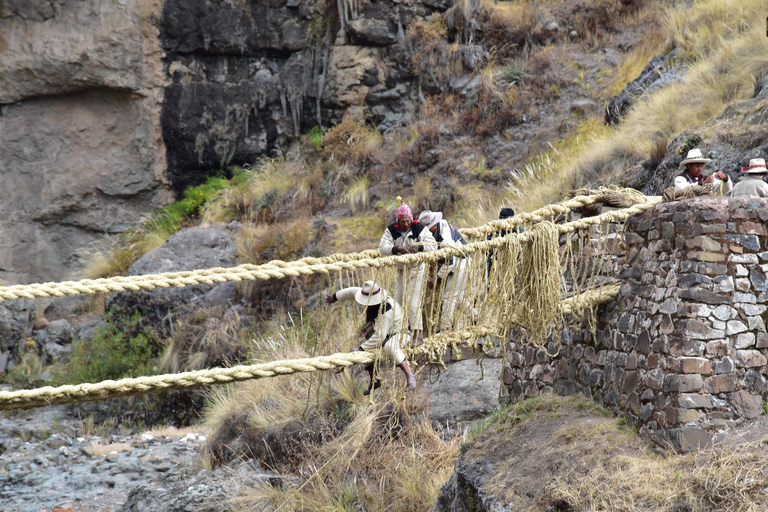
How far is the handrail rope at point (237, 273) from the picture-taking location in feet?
10.9

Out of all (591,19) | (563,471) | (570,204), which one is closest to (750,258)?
(570,204)

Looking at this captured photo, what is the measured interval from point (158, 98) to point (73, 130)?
1783mm

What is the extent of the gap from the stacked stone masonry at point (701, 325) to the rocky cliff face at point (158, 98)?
34.7ft

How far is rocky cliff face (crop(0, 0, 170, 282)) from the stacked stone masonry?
12.3m

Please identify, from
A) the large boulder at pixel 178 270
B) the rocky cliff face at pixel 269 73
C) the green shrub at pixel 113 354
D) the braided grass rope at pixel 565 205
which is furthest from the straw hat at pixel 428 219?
the rocky cliff face at pixel 269 73

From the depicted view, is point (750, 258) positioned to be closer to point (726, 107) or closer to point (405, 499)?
point (405, 499)

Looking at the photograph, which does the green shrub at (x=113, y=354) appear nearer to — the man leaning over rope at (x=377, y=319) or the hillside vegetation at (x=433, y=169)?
the hillside vegetation at (x=433, y=169)

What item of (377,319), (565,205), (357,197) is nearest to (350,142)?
(357,197)

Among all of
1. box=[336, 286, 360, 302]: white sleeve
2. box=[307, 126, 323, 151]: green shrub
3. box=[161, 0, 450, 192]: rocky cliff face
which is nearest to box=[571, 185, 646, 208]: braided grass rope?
box=[336, 286, 360, 302]: white sleeve

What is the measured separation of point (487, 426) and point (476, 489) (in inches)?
29.9

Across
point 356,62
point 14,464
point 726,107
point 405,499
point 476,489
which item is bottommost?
point 14,464

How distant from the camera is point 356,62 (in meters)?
14.5

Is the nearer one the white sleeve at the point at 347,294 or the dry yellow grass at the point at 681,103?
the white sleeve at the point at 347,294

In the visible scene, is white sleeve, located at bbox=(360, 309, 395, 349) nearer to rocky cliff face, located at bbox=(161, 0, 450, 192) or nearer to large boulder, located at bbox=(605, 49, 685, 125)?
large boulder, located at bbox=(605, 49, 685, 125)
